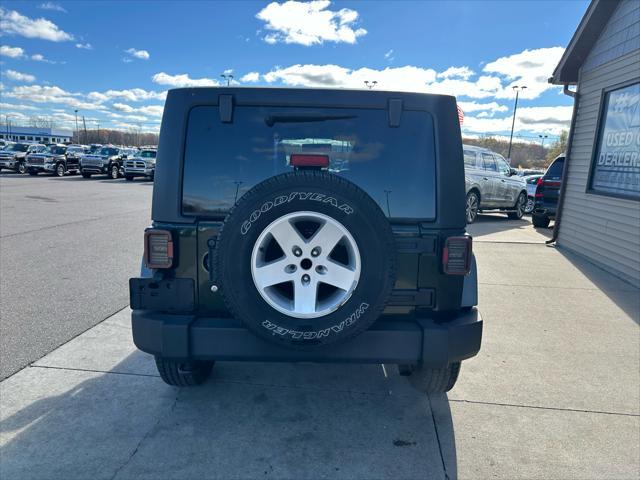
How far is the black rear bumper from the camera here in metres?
2.49

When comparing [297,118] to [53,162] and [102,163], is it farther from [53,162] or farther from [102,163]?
[53,162]

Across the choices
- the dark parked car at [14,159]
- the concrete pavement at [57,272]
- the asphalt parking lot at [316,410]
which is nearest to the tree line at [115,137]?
the dark parked car at [14,159]

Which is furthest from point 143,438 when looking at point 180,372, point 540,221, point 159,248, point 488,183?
point 540,221

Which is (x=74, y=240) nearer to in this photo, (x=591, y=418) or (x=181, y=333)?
(x=181, y=333)

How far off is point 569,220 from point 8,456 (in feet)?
31.4

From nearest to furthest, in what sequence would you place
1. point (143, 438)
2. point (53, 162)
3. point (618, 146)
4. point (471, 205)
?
point (143, 438) < point (618, 146) < point (471, 205) < point (53, 162)

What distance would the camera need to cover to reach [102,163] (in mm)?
27297

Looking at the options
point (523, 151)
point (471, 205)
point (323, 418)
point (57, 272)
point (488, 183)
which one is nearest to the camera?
point (323, 418)

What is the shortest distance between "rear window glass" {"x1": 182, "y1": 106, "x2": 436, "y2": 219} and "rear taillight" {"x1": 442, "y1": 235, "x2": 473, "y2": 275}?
0.20 m

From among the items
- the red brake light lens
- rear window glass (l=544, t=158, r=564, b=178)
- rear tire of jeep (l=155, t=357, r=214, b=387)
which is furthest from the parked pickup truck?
the red brake light lens

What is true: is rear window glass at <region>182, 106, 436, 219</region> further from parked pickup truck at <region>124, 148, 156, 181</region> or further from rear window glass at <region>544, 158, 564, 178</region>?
parked pickup truck at <region>124, 148, 156, 181</region>

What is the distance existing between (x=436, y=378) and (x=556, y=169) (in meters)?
9.81

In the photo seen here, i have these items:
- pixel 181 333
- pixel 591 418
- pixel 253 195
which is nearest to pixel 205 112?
pixel 253 195

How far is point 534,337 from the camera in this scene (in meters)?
4.43
